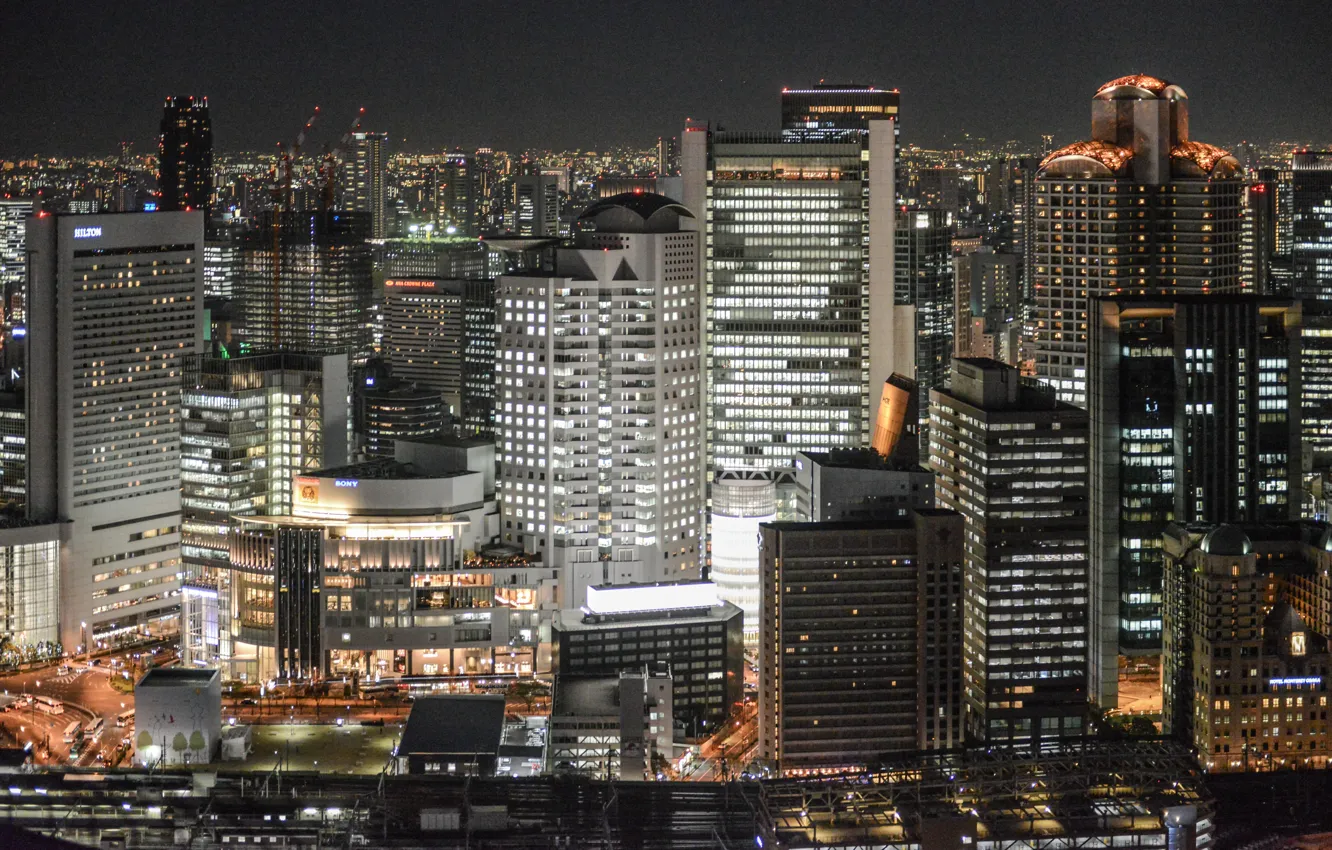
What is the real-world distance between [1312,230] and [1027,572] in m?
23.2

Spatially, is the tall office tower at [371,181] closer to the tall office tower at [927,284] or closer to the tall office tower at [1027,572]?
the tall office tower at [927,284]

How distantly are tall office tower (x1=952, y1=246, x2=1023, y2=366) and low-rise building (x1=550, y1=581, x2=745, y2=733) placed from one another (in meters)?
27.6

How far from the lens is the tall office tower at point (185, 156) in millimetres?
66125

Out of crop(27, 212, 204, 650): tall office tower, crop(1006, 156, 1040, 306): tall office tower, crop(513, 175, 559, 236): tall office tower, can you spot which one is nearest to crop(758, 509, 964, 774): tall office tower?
crop(27, 212, 204, 650): tall office tower

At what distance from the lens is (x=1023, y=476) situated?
42938 millimetres

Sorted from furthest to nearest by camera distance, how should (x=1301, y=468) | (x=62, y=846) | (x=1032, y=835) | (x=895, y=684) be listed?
(x=1301, y=468) → (x=895, y=684) → (x=1032, y=835) → (x=62, y=846)

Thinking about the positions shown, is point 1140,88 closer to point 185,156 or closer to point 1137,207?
point 1137,207

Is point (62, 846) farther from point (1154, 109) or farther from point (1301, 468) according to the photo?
point (1154, 109)

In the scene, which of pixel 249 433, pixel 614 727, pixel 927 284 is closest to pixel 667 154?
pixel 927 284

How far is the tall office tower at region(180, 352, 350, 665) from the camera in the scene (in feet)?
168

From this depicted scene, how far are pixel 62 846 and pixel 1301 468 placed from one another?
36.1 meters

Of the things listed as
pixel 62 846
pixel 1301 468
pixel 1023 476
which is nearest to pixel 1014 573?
pixel 1023 476

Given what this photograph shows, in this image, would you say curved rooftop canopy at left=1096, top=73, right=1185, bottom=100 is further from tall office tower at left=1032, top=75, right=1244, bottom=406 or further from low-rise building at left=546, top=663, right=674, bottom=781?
low-rise building at left=546, top=663, right=674, bottom=781

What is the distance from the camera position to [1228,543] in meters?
40.4
